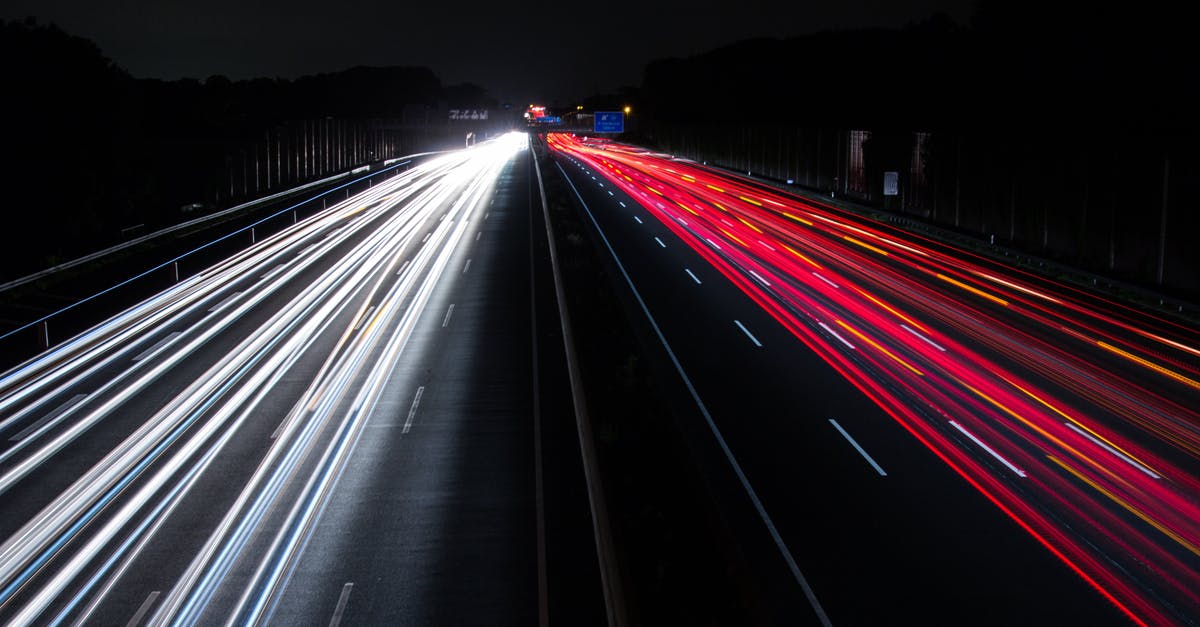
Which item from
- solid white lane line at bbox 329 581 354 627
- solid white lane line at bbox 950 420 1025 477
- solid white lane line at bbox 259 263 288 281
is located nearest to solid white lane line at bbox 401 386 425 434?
solid white lane line at bbox 329 581 354 627

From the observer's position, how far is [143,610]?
10.3 m

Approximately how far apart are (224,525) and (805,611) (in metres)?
6.65

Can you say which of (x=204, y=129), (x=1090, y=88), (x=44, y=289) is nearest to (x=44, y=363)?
(x=44, y=289)

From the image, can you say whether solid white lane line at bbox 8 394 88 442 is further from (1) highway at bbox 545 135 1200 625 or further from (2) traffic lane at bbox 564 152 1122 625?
(2) traffic lane at bbox 564 152 1122 625

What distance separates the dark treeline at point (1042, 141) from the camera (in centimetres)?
3016

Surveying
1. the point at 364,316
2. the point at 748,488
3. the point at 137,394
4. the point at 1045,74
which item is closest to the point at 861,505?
the point at 748,488

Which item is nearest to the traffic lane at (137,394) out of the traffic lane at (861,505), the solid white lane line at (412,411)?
the solid white lane line at (412,411)

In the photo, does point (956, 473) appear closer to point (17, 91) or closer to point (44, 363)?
point (44, 363)

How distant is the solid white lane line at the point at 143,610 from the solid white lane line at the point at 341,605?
5.74 feet

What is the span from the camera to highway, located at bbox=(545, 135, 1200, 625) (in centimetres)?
1133

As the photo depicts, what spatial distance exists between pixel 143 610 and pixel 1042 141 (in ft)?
113

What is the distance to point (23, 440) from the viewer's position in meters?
15.7

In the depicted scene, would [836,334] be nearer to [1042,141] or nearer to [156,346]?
[156,346]

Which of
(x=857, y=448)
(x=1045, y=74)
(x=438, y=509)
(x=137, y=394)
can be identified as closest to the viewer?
(x=438, y=509)
